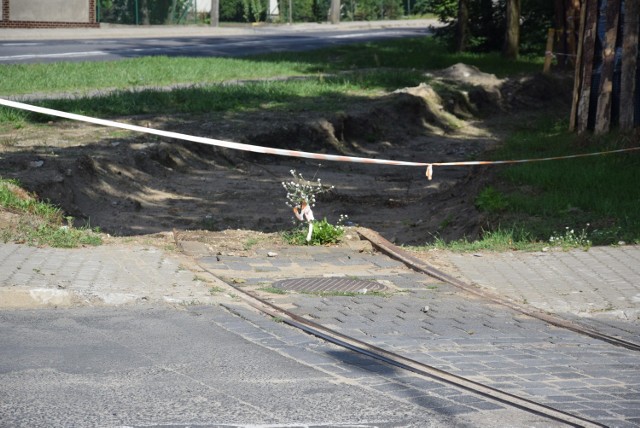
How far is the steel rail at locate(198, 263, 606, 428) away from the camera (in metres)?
5.64

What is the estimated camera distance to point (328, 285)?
29.1ft

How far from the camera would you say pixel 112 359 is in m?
A: 6.46

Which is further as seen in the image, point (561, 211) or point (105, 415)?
point (561, 211)

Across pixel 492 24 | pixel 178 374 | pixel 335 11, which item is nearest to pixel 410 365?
pixel 178 374

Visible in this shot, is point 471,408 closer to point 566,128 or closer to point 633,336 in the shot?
point 633,336

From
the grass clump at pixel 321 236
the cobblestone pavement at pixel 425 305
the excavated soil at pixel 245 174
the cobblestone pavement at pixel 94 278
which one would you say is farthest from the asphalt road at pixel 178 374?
the excavated soil at pixel 245 174

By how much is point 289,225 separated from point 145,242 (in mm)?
3112

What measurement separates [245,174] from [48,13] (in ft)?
94.8

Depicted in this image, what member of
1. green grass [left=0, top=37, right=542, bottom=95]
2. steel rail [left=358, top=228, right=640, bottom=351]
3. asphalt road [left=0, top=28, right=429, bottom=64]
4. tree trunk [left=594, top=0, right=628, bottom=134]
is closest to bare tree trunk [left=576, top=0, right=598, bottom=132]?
tree trunk [left=594, top=0, right=628, bottom=134]

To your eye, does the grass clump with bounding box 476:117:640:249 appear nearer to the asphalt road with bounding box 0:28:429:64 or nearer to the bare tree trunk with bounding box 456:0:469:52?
the asphalt road with bounding box 0:28:429:64

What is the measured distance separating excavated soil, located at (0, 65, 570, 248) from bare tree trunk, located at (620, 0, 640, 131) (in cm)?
240

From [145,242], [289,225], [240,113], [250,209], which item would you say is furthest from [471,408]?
[240,113]

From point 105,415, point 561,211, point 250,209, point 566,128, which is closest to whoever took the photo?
point 105,415

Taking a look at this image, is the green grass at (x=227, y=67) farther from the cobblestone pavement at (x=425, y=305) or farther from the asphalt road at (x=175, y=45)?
the cobblestone pavement at (x=425, y=305)
